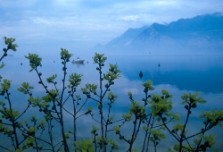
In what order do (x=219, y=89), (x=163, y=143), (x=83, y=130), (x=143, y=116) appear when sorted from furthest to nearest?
(x=219, y=89) < (x=83, y=130) < (x=163, y=143) < (x=143, y=116)

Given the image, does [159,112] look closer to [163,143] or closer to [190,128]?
[163,143]

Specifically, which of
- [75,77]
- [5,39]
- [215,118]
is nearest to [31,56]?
[5,39]

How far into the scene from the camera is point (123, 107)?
268ft

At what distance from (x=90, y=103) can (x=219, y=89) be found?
66147 millimetres

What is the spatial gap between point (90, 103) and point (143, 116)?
82620 millimetres

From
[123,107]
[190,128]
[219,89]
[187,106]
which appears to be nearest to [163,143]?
[190,128]

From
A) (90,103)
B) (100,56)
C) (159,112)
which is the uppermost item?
(100,56)

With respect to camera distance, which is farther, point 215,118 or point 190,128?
point 190,128

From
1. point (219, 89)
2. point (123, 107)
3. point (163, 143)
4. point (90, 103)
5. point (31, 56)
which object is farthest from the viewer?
point (219, 89)

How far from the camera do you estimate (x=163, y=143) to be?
48.2m

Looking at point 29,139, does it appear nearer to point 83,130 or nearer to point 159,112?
point 159,112

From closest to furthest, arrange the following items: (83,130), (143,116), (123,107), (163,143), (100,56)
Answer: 1. (143,116)
2. (100,56)
3. (163,143)
4. (83,130)
5. (123,107)

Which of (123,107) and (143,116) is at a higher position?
(143,116)

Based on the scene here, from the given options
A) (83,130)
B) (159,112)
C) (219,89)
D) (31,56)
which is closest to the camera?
(159,112)
